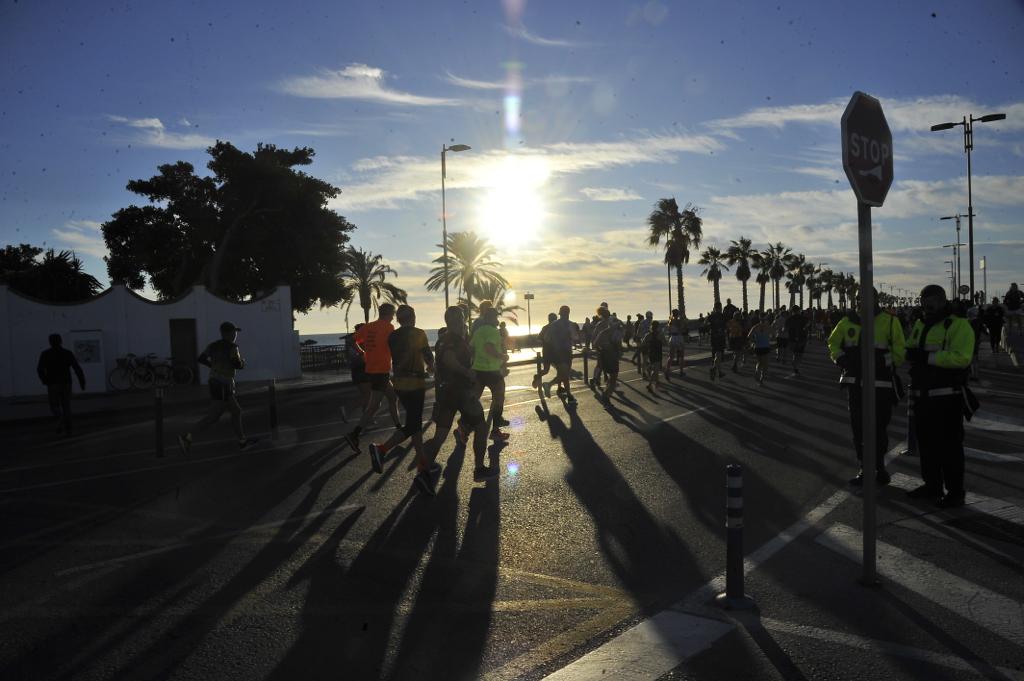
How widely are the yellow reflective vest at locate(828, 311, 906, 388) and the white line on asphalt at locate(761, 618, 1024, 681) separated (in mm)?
4163

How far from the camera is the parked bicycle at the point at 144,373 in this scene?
24.2 metres

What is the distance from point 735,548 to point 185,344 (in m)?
25.6

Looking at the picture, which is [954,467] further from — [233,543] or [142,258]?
[142,258]

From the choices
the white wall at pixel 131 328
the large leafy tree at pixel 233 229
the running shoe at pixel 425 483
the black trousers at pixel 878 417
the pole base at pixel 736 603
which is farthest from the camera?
the large leafy tree at pixel 233 229

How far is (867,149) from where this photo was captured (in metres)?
4.79

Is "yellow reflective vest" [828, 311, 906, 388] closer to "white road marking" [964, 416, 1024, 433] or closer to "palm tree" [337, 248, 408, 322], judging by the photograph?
"white road marking" [964, 416, 1024, 433]

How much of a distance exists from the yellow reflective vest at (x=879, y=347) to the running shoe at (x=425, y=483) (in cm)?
421

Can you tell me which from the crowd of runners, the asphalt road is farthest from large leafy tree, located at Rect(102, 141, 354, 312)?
the asphalt road

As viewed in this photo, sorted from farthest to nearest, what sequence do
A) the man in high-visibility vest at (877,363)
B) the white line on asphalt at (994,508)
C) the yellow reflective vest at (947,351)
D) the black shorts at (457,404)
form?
the black shorts at (457,404) < the man in high-visibility vest at (877,363) < the yellow reflective vest at (947,351) < the white line on asphalt at (994,508)

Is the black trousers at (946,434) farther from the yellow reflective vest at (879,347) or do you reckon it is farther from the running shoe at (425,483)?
the running shoe at (425,483)

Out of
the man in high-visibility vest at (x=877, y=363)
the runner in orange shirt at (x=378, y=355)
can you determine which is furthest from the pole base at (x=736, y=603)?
the runner in orange shirt at (x=378, y=355)

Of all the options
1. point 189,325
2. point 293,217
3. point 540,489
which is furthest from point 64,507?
point 293,217

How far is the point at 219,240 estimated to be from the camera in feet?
133

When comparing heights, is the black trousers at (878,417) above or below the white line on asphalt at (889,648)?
above
